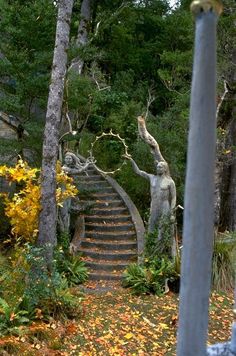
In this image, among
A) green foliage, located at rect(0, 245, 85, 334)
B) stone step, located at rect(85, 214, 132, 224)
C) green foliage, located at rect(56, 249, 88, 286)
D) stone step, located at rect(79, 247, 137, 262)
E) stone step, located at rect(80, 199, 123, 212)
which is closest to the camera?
green foliage, located at rect(0, 245, 85, 334)

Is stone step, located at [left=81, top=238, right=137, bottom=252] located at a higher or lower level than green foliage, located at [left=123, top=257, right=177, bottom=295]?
higher

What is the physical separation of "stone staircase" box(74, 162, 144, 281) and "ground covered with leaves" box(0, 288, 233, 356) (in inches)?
53.5

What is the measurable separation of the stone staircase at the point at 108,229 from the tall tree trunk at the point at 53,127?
86.0 inches

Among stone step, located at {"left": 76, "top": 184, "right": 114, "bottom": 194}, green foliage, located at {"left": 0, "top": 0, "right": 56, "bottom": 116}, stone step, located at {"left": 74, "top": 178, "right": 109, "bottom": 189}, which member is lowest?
stone step, located at {"left": 76, "top": 184, "right": 114, "bottom": 194}

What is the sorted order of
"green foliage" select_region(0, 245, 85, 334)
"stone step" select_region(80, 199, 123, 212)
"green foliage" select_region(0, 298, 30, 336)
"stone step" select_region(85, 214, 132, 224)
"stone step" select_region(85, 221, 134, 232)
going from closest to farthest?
"green foliage" select_region(0, 298, 30, 336)
"green foliage" select_region(0, 245, 85, 334)
"stone step" select_region(85, 221, 134, 232)
"stone step" select_region(85, 214, 132, 224)
"stone step" select_region(80, 199, 123, 212)

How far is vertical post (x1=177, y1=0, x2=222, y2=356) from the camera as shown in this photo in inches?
68.0

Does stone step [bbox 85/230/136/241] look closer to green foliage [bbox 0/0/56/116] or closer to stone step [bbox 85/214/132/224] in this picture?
stone step [bbox 85/214/132/224]

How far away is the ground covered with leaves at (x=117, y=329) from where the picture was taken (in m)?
5.71

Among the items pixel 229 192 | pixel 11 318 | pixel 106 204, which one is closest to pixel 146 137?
pixel 106 204

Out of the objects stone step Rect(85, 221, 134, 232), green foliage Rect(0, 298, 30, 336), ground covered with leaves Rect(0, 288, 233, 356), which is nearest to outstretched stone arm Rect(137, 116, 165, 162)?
stone step Rect(85, 221, 134, 232)

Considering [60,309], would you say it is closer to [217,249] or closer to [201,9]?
[217,249]

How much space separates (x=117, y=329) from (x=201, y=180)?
5298 millimetres

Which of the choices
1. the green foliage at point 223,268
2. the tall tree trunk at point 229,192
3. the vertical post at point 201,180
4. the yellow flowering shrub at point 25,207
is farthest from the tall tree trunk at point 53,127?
the tall tree trunk at point 229,192

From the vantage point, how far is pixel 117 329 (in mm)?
6492
